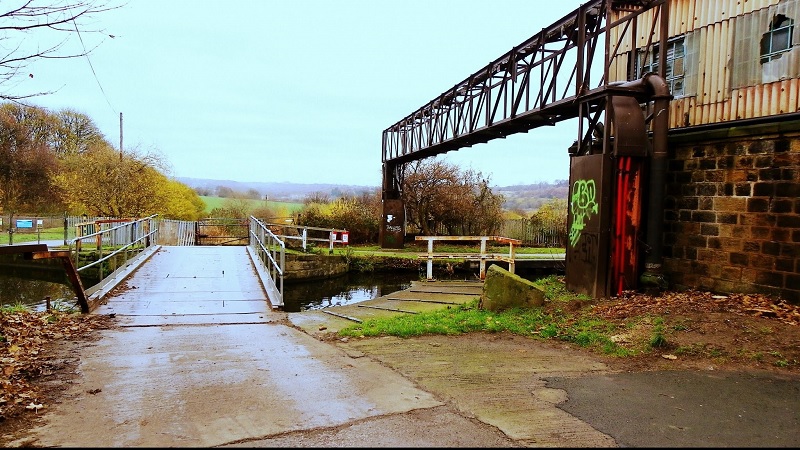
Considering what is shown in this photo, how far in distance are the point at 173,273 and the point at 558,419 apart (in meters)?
11.2

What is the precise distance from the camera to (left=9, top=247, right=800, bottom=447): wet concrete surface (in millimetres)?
3457

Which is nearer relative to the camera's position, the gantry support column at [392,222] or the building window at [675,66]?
the building window at [675,66]

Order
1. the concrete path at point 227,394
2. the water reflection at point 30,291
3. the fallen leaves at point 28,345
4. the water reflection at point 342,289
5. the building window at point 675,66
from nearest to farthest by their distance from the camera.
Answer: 1. the concrete path at point 227,394
2. the fallen leaves at point 28,345
3. the building window at point 675,66
4. the water reflection at point 342,289
5. the water reflection at point 30,291

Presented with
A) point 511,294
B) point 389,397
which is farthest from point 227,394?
point 511,294

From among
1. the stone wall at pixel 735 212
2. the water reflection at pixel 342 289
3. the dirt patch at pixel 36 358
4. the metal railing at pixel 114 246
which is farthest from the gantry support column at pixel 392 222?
the dirt patch at pixel 36 358

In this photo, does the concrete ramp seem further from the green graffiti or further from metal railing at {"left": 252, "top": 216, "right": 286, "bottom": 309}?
the green graffiti

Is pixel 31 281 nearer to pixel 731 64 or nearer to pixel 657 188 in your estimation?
pixel 657 188

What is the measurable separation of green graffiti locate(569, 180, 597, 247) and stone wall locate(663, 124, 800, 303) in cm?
155

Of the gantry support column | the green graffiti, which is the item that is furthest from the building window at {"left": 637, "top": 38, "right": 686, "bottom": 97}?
the gantry support column

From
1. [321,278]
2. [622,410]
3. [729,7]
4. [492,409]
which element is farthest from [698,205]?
[321,278]

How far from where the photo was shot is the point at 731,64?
852 centimetres

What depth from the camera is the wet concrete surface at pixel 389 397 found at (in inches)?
136

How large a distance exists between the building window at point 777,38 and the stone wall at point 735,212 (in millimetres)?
1270

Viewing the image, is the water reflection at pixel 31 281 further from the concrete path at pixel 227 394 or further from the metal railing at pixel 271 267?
the concrete path at pixel 227 394
